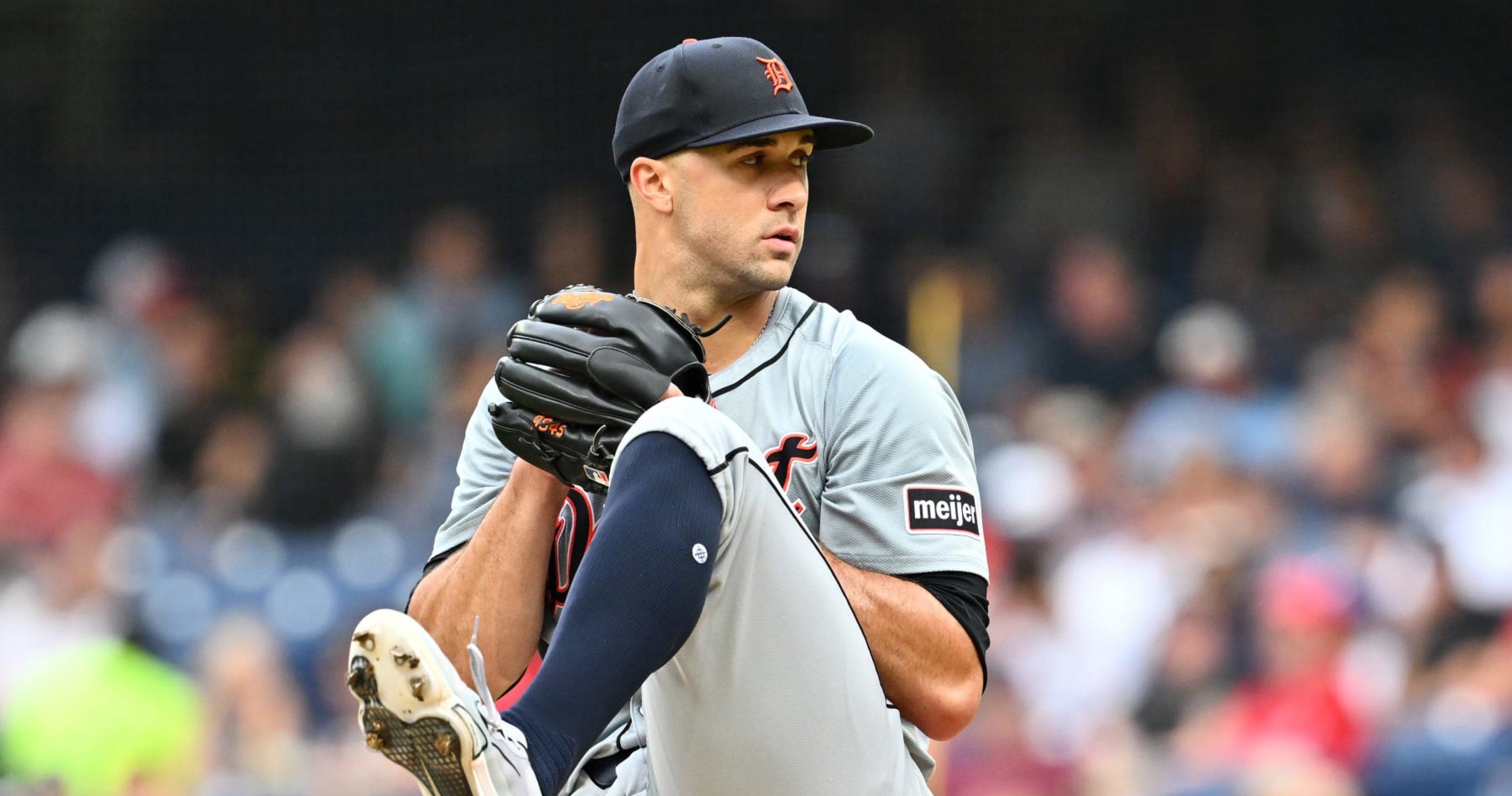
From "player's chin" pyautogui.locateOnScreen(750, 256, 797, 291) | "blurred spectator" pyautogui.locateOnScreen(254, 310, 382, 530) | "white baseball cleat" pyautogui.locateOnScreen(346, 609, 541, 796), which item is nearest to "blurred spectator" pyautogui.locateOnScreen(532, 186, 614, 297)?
"blurred spectator" pyautogui.locateOnScreen(254, 310, 382, 530)

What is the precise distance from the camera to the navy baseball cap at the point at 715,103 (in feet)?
7.61

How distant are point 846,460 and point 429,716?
78 cm

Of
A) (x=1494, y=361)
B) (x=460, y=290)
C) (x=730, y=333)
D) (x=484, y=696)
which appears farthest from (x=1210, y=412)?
(x=484, y=696)

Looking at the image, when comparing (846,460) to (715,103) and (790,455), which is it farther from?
(715,103)

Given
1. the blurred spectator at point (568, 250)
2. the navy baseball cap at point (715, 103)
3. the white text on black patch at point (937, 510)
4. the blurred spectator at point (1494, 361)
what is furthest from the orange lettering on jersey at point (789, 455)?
the blurred spectator at point (568, 250)

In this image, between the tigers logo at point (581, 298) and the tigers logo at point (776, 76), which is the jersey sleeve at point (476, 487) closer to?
the tigers logo at point (581, 298)

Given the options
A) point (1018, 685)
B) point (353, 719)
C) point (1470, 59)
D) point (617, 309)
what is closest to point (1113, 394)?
point (1018, 685)

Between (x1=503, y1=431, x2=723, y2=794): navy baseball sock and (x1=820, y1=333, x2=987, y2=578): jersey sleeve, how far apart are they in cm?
44

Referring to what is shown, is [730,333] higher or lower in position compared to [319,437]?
higher

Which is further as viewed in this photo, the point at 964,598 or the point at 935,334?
the point at 935,334

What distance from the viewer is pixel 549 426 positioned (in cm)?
208

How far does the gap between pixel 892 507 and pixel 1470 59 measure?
4.81 m

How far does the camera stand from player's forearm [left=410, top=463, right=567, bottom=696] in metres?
2.22

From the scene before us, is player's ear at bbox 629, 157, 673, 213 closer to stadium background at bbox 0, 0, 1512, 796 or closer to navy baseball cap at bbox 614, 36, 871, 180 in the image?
navy baseball cap at bbox 614, 36, 871, 180
